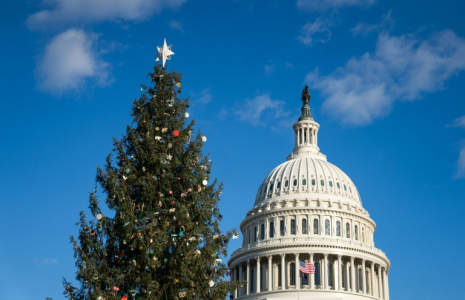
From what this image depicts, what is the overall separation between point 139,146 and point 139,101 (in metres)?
2.67

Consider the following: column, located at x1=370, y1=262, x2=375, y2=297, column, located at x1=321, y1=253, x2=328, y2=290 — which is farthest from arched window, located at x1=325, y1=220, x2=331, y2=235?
column, located at x1=370, y1=262, x2=375, y2=297

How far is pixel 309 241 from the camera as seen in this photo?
315 feet

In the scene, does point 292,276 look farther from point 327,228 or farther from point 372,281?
point 372,281

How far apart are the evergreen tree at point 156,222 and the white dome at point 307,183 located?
71430mm

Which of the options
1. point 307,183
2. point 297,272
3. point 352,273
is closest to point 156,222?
point 297,272

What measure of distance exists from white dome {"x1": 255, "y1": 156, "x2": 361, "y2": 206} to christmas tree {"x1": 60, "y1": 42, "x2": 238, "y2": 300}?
234 ft

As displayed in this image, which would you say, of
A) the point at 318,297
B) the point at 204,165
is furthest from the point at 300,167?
the point at 204,165

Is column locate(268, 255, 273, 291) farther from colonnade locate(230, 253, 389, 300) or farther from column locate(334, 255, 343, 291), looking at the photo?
column locate(334, 255, 343, 291)

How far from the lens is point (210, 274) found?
29.5 meters

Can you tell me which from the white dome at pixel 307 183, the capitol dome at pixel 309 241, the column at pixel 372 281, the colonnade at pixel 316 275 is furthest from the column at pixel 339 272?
the white dome at pixel 307 183

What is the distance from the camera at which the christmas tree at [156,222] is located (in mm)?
27828

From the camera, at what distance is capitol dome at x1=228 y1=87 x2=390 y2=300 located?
95.4 meters

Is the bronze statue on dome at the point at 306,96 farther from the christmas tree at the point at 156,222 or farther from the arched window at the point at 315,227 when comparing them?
the christmas tree at the point at 156,222

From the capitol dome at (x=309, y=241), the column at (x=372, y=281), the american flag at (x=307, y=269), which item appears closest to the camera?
the american flag at (x=307, y=269)
